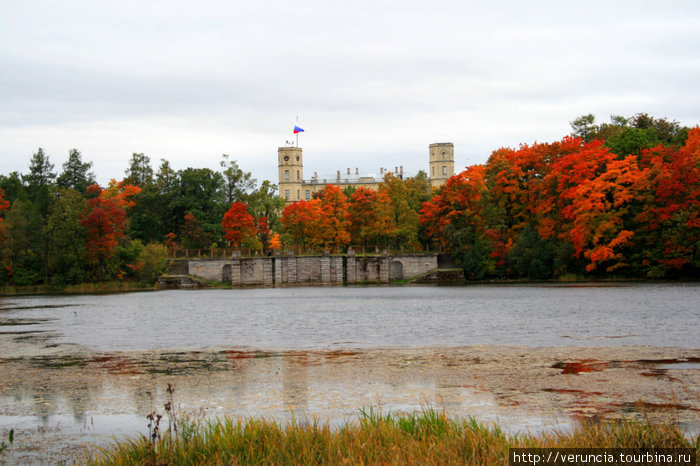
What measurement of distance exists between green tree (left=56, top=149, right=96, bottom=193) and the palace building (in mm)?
55791

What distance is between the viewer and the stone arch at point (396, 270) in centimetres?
7700

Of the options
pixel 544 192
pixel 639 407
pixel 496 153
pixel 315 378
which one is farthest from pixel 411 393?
pixel 496 153

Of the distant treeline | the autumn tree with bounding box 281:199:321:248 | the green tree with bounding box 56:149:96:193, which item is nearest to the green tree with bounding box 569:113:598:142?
the distant treeline

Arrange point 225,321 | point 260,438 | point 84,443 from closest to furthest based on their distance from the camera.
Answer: point 260,438 < point 84,443 < point 225,321

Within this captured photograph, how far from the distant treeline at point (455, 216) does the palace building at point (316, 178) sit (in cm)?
4898

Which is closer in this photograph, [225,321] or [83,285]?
[225,321]

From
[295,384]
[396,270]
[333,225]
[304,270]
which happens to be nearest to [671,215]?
[396,270]

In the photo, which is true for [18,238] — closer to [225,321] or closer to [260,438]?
[225,321]

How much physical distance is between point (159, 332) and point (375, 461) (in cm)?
1990

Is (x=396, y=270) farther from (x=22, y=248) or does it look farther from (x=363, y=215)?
(x=22, y=248)

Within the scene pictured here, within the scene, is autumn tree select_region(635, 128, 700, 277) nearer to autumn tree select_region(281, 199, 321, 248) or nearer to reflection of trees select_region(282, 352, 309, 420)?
autumn tree select_region(281, 199, 321, 248)

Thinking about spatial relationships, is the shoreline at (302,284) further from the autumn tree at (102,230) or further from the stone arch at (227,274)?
the autumn tree at (102,230)

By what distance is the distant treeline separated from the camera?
5191 cm

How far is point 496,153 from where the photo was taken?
6781cm
